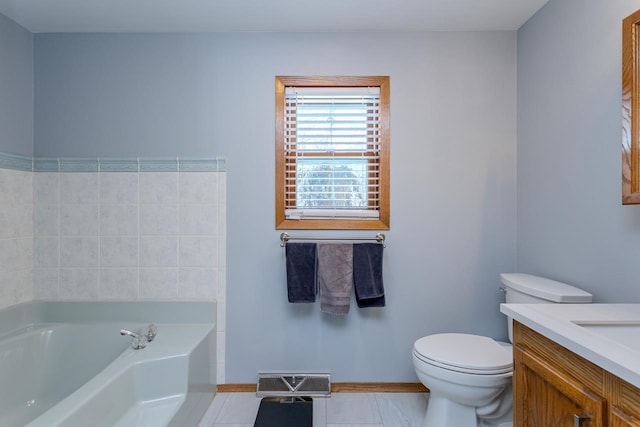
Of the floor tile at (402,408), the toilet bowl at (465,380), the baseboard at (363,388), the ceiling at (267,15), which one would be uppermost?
the ceiling at (267,15)

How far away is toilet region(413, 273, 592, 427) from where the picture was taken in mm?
1312

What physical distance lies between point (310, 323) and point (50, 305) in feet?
5.15

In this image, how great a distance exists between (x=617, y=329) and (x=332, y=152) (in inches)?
57.6

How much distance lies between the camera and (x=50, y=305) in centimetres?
193

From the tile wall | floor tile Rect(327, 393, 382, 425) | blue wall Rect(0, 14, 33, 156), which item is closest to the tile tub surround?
the tile wall

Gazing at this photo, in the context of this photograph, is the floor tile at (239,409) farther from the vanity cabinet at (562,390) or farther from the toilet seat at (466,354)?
the vanity cabinet at (562,390)

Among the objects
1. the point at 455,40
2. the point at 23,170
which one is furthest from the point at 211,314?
the point at 455,40

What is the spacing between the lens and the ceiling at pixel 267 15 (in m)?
1.67

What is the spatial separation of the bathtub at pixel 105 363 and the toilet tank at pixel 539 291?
62.3 inches

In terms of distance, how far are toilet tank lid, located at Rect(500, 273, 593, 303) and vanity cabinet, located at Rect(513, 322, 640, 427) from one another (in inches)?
16.3

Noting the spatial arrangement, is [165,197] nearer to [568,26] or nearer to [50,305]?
[50,305]

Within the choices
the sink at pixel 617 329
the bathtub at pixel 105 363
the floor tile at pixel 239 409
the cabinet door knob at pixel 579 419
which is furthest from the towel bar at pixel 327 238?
the cabinet door knob at pixel 579 419

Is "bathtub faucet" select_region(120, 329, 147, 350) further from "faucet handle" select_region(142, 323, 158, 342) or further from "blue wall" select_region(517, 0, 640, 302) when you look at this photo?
"blue wall" select_region(517, 0, 640, 302)

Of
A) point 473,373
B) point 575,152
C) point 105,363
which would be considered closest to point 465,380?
point 473,373
